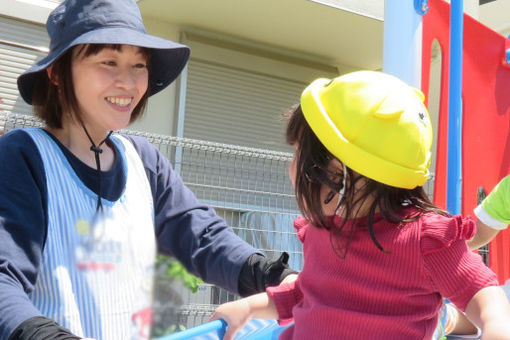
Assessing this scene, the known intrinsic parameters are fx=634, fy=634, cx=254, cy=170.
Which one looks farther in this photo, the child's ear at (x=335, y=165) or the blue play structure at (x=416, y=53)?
the blue play structure at (x=416, y=53)

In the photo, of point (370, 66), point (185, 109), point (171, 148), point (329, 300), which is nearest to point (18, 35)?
point (185, 109)

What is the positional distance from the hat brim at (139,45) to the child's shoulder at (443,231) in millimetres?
610

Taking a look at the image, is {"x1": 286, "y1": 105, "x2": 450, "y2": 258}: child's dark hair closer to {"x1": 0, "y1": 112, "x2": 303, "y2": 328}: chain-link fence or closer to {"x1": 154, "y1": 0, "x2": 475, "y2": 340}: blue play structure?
{"x1": 154, "y1": 0, "x2": 475, "y2": 340}: blue play structure

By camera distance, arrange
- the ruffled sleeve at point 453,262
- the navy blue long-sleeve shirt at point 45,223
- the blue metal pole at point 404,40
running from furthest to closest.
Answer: the blue metal pole at point 404,40 < the ruffled sleeve at point 453,262 < the navy blue long-sleeve shirt at point 45,223

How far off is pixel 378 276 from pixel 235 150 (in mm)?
2648

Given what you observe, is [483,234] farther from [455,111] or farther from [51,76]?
[51,76]

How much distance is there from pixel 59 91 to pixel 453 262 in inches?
33.4

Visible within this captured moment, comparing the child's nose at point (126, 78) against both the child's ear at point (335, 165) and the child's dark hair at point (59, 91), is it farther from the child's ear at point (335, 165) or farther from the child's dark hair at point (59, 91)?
the child's ear at point (335, 165)

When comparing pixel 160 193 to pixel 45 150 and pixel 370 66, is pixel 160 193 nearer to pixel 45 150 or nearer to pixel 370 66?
pixel 45 150

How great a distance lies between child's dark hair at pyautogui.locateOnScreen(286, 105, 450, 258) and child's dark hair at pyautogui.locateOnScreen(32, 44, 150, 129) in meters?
0.41

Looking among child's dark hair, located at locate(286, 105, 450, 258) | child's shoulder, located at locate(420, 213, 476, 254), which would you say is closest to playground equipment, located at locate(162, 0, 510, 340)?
child's dark hair, located at locate(286, 105, 450, 258)

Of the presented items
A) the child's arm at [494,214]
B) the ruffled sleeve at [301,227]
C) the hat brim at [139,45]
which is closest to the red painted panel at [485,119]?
the child's arm at [494,214]

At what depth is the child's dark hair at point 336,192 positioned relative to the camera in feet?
3.94

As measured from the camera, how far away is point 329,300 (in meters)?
1.23
